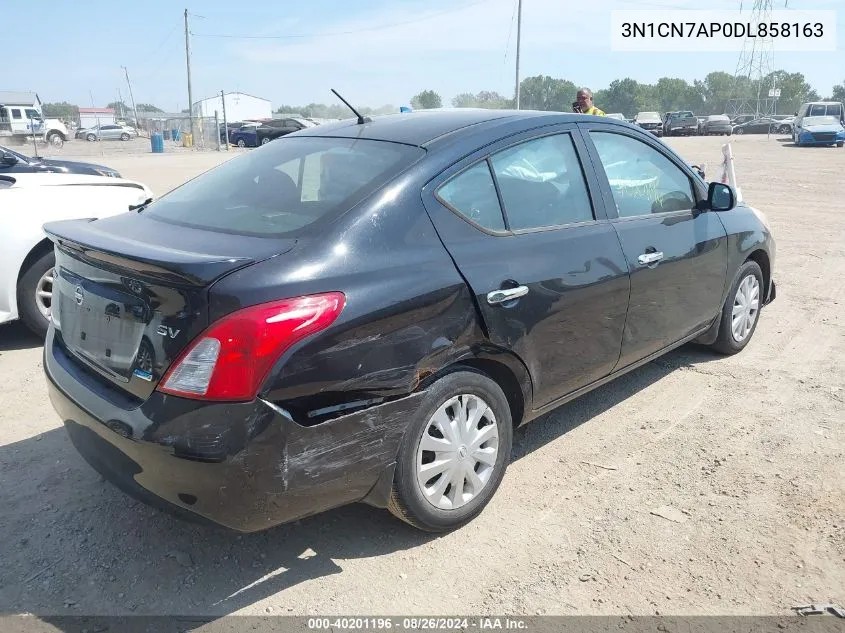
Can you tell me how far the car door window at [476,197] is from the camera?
2.96 m

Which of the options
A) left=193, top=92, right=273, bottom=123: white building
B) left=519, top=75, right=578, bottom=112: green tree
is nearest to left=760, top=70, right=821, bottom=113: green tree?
left=519, top=75, right=578, bottom=112: green tree

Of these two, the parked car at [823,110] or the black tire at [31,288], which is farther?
the parked car at [823,110]

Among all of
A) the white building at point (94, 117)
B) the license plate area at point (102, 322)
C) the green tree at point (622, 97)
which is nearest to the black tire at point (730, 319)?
the license plate area at point (102, 322)

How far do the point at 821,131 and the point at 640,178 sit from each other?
3340 cm

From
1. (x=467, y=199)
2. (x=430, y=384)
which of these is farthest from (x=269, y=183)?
(x=430, y=384)

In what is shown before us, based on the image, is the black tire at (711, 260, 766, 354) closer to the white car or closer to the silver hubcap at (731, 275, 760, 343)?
the silver hubcap at (731, 275, 760, 343)

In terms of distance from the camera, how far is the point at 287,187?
3145 millimetres

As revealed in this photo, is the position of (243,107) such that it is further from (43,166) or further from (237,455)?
(237,455)

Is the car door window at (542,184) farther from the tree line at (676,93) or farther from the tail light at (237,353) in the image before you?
the tree line at (676,93)

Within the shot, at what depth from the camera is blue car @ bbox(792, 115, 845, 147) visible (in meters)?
31.7

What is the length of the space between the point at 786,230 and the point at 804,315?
15.5 ft

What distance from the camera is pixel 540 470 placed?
11.5ft

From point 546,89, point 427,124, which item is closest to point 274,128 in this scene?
point 427,124

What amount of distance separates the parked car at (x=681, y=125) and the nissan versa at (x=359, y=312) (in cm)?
4755
